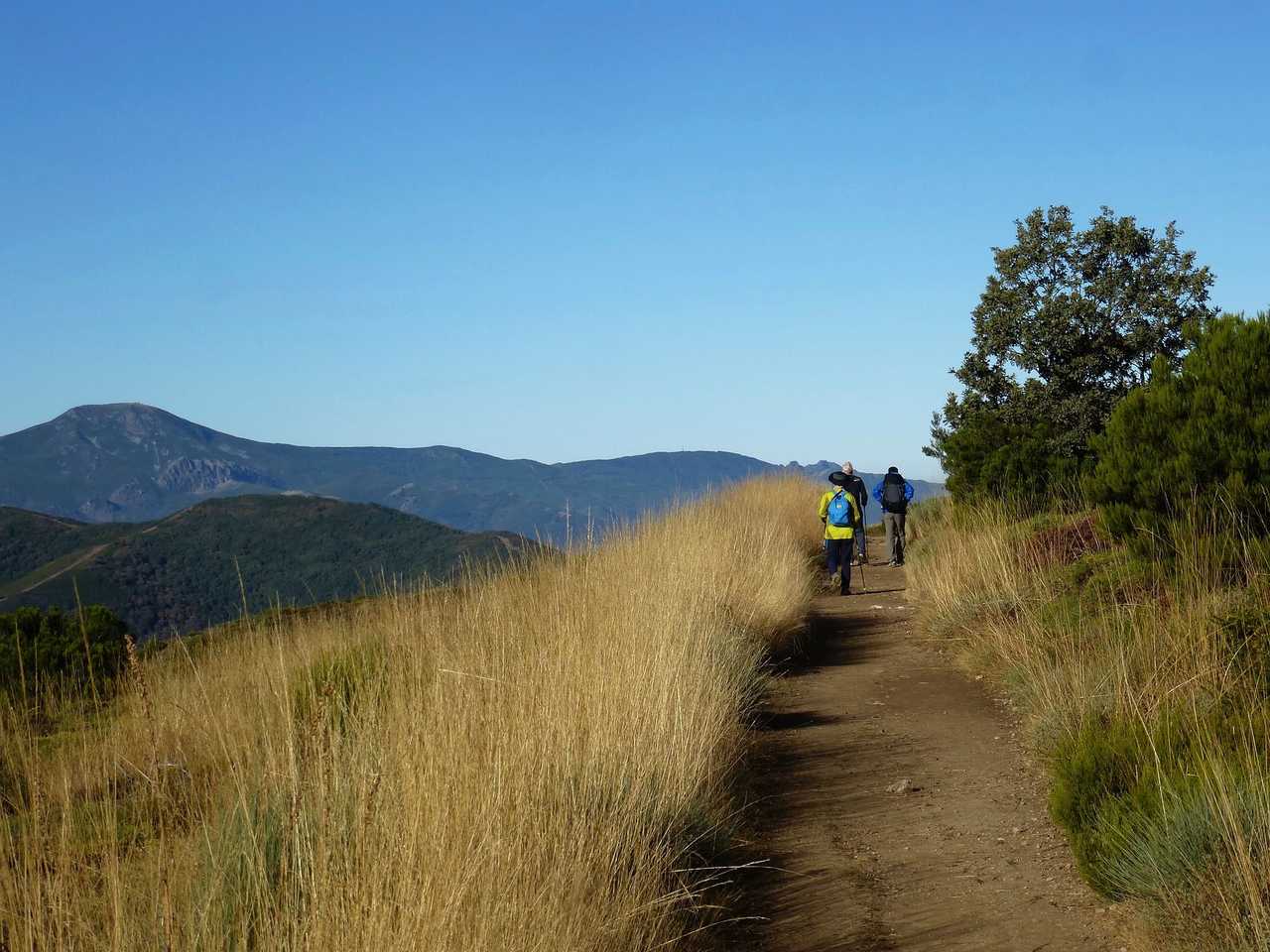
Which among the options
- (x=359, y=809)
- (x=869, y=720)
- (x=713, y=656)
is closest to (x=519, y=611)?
(x=713, y=656)

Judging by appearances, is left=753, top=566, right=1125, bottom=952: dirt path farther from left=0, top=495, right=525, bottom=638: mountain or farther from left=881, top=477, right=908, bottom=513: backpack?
left=0, top=495, right=525, bottom=638: mountain

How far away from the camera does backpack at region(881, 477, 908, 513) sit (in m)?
19.0

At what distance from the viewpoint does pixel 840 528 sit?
15797 millimetres

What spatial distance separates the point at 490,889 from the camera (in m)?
3.25

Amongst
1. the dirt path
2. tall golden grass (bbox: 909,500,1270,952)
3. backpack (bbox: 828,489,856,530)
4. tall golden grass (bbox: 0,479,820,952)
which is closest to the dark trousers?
backpack (bbox: 828,489,856,530)

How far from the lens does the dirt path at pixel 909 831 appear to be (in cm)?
463

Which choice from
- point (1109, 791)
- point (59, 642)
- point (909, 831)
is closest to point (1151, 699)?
point (1109, 791)

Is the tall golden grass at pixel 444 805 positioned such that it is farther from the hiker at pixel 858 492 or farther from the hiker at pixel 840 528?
the hiker at pixel 858 492

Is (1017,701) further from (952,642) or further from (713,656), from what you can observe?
(952,642)

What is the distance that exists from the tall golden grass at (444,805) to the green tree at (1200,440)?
142 inches

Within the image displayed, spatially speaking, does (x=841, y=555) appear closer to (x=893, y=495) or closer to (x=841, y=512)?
(x=841, y=512)

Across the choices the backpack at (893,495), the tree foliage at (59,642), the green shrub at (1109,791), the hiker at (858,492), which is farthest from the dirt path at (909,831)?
the tree foliage at (59,642)

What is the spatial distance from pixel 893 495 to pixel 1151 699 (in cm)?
1302

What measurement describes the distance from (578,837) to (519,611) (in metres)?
3.65
